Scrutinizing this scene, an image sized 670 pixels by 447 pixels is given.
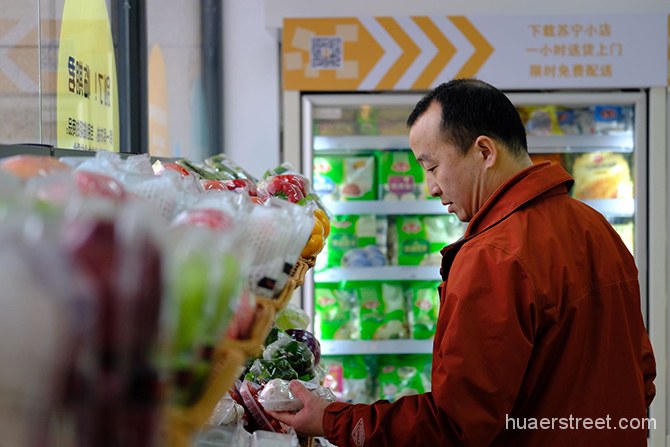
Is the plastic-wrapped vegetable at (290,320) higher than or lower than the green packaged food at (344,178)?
lower

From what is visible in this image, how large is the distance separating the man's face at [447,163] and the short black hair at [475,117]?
18 millimetres

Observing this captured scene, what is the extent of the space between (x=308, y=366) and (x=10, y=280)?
128 cm

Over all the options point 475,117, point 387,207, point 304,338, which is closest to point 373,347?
point 387,207

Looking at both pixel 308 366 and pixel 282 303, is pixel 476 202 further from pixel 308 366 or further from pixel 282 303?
pixel 282 303

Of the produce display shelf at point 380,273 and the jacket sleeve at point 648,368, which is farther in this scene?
the produce display shelf at point 380,273

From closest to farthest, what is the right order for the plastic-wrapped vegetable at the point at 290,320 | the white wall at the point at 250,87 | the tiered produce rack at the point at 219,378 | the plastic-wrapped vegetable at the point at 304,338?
the tiered produce rack at the point at 219,378 → the plastic-wrapped vegetable at the point at 304,338 → the plastic-wrapped vegetable at the point at 290,320 → the white wall at the point at 250,87

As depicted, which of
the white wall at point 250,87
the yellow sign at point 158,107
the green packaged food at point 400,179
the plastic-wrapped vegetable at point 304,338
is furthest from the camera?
the white wall at point 250,87

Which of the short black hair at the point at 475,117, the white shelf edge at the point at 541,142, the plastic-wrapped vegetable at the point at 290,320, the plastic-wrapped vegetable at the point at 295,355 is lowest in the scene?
the plastic-wrapped vegetable at the point at 295,355

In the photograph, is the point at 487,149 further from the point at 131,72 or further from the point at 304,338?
the point at 131,72

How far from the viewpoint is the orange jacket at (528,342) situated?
5.09 feet

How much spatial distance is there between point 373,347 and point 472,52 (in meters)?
1.41

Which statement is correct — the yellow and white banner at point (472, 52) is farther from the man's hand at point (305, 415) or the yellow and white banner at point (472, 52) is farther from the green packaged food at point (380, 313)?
the man's hand at point (305, 415)

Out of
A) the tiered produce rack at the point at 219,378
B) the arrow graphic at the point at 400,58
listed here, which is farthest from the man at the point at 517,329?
the arrow graphic at the point at 400,58

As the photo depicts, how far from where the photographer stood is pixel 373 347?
3.80 m
